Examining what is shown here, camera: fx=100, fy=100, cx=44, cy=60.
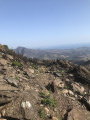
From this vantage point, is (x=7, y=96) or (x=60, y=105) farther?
(x=60, y=105)

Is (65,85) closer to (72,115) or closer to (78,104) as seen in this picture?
(78,104)

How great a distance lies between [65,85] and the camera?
31.0 ft

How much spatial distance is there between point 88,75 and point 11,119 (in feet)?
31.9

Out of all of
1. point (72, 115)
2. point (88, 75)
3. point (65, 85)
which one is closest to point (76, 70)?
point (88, 75)

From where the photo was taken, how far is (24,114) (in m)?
4.70

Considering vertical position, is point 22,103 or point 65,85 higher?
point 22,103

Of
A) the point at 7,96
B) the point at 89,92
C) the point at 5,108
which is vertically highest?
the point at 7,96

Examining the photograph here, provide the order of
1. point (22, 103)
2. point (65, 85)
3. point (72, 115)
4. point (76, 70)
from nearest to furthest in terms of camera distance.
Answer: point (22, 103) → point (72, 115) → point (65, 85) → point (76, 70)

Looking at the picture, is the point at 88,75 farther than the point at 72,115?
Yes

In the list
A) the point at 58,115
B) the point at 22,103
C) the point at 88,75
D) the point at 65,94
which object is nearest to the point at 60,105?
the point at 58,115

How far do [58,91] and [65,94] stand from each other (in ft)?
1.92

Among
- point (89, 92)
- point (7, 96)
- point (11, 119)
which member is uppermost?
point (7, 96)

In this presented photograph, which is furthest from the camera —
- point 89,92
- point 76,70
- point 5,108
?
point 76,70

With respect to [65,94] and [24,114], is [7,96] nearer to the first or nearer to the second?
[24,114]
